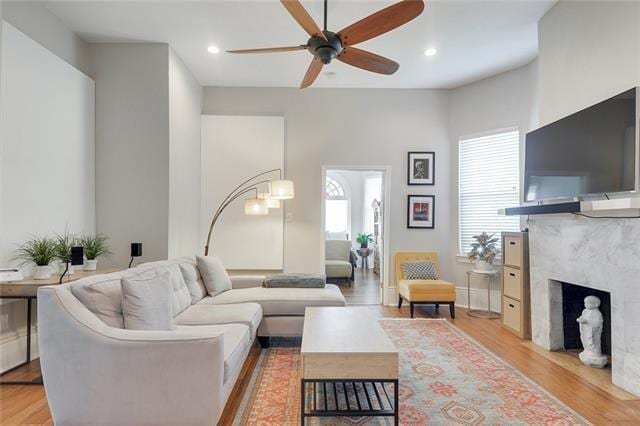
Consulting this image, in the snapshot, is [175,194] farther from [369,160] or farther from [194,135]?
[369,160]

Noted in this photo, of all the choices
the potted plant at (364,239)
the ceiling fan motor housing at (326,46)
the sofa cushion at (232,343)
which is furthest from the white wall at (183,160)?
the potted plant at (364,239)

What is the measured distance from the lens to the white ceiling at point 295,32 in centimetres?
331

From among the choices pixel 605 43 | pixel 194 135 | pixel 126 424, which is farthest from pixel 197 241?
pixel 605 43

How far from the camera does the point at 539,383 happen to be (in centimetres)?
266

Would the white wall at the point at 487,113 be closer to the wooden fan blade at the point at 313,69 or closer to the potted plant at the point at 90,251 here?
the wooden fan blade at the point at 313,69

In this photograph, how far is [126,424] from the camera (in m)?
1.79

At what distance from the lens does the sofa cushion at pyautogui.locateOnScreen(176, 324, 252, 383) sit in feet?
6.70

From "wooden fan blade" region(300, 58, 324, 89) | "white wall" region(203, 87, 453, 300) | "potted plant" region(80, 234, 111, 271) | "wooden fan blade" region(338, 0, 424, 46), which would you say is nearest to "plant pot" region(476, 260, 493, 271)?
"white wall" region(203, 87, 453, 300)

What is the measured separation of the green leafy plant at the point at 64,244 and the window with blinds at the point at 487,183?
494 centimetres

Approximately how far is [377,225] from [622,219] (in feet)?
21.4

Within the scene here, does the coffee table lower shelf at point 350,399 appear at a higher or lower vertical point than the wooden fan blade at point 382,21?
lower

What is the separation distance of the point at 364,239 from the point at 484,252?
4870 mm

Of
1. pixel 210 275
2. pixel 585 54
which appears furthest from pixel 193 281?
pixel 585 54

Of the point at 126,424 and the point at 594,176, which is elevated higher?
the point at 594,176
